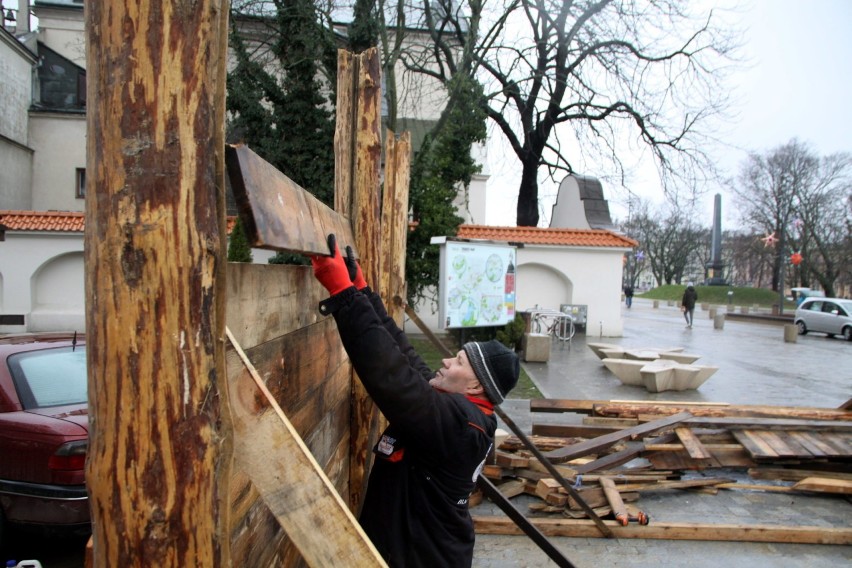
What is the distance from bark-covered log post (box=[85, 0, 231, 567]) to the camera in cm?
116

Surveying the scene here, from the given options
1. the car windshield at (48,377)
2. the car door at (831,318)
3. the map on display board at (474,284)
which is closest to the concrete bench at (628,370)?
the map on display board at (474,284)

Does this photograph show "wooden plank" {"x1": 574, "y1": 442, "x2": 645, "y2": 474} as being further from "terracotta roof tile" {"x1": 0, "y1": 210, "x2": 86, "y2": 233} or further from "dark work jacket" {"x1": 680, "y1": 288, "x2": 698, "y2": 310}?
"dark work jacket" {"x1": 680, "y1": 288, "x2": 698, "y2": 310}

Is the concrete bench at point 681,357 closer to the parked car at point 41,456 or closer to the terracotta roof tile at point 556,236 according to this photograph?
the terracotta roof tile at point 556,236

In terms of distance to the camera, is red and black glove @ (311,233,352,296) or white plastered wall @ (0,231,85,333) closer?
red and black glove @ (311,233,352,296)

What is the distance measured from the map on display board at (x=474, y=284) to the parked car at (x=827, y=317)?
18600 mm

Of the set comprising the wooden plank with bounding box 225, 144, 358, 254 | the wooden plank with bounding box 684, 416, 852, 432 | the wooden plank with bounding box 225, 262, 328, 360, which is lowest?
the wooden plank with bounding box 684, 416, 852, 432

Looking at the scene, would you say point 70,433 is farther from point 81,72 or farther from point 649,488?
point 81,72

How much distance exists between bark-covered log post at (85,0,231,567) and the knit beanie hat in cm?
113

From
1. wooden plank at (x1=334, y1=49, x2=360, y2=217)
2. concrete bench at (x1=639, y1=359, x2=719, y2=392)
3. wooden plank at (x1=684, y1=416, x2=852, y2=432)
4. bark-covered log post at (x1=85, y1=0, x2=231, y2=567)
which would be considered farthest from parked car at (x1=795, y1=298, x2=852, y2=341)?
bark-covered log post at (x1=85, y1=0, x2=231, y2=567)

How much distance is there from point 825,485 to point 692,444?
1.27m

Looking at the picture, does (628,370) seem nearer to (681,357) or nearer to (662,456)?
(681,357)

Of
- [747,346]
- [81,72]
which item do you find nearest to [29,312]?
[81,72]

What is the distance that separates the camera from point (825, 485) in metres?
5.70

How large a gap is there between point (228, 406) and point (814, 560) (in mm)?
5035
